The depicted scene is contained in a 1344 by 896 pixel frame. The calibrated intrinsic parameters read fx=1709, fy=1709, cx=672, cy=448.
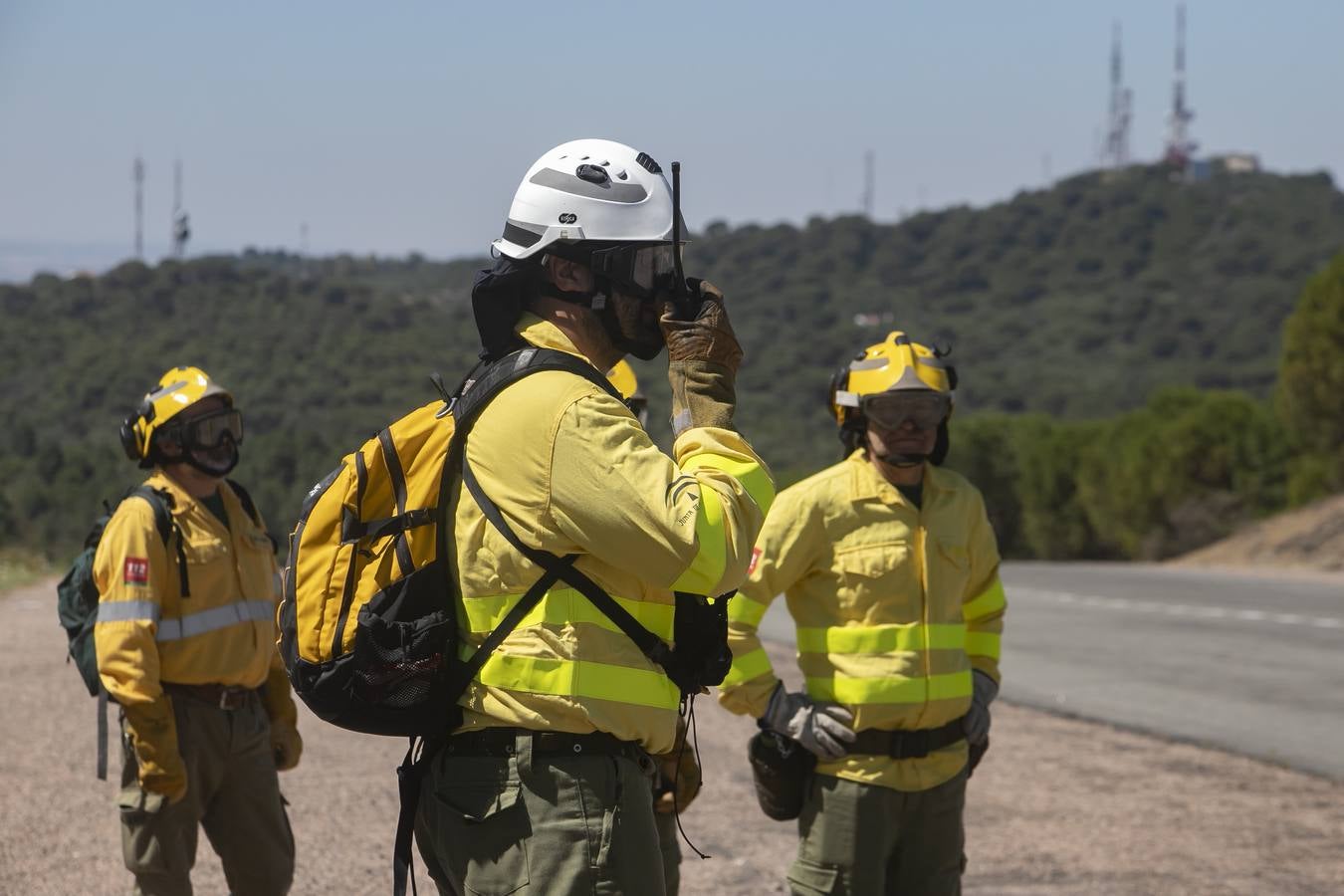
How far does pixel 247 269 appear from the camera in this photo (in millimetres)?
101375

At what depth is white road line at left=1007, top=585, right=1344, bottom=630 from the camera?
58.6 feet

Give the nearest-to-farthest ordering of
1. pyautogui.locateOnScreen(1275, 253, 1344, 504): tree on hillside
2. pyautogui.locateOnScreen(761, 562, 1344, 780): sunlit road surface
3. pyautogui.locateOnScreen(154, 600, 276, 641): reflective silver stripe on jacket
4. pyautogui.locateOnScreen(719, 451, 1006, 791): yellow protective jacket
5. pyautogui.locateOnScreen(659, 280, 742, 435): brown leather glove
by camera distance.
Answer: pyautogui.locateOnScreen(659, 280, 742, 435): brown leather glove → pyautogui.locateOnScreen(719, 451, 1006, 791): yellow protective jacket → pyautogui.locateOnScreen(154, 600, 276, 641): reflective silver stripe on jacket → pyautogui.locateOnScreen(761, 562, 1344, 780): sunlit road surface → pyautogui.locateOnScreen(1275, 253, 1344, 504): tree on hillside

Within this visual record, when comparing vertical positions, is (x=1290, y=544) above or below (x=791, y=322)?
below

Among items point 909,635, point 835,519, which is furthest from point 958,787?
point 835,519

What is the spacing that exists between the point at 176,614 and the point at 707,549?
3.07 m

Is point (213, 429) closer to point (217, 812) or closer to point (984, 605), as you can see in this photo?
point (217, 812)

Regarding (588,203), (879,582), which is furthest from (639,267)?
(879,582)

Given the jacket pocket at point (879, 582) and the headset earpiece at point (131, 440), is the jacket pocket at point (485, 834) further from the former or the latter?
the headset earpiece at point (131, 440)

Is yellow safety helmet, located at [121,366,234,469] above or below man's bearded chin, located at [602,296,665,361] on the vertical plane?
below

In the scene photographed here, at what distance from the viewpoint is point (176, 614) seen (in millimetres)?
5469

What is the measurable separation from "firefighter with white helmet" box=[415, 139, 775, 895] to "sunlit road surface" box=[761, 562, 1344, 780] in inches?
316

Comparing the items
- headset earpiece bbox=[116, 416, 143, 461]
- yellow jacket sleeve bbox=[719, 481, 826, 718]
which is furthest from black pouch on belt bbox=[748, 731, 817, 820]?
headset earpiece bbox=[116, 416, 143, 461]

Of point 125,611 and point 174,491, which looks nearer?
point 125,611

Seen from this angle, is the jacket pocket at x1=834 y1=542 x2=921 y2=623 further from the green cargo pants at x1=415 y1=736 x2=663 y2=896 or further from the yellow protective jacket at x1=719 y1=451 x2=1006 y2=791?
the green cargo pants at x1=415 y1=736 x2=663 y2=896
